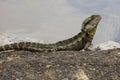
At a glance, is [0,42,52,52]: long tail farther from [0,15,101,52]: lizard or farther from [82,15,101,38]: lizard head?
[82,15,101,38]: lizard head

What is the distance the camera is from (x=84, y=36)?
21.2m

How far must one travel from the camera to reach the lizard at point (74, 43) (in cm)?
1900

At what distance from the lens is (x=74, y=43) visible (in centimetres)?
2041

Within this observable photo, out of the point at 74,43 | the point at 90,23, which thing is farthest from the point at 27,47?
the point at 90,23

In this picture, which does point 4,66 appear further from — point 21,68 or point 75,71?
point 75,71

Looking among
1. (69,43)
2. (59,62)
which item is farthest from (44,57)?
(69,43)

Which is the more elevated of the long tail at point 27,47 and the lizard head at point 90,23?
the lizard head at point 90,23

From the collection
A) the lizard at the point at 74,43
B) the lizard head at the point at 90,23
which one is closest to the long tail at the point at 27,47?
the lizard at the point at 74,43

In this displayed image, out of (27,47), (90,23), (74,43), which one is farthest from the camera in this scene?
(90,23)

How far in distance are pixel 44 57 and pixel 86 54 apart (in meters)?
1.54

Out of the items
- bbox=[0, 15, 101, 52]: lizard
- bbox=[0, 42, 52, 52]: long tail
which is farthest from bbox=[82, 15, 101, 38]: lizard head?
bbox=[0, 42, 52, 52]: long tail

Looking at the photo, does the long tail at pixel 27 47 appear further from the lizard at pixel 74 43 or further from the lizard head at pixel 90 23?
the lizard head at pixel 90 23

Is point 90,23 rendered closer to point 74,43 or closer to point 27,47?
point 74,43

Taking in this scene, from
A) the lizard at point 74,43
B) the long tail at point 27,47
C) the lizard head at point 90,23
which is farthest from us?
the lizard head at point 90,23
